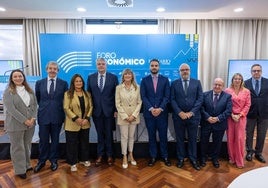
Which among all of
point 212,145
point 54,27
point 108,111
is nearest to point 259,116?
point 212,145

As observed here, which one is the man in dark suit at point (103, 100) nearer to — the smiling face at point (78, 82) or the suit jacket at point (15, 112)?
the smiling face at point (78, 82)

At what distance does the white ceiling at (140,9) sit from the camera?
13.4 ft

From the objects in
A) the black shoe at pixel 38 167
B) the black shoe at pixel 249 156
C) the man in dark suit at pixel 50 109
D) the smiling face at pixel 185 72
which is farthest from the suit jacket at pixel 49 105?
the black shoe at pixel 249 156

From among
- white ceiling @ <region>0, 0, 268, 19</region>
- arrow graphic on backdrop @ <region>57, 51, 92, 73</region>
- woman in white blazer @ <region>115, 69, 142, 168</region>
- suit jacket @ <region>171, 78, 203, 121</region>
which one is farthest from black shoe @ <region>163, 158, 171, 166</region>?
arrow graphic on backdrop @ <region>57, 51, 92, 73</region>

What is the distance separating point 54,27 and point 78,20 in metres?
0.66

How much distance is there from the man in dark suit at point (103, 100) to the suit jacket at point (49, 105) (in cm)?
44

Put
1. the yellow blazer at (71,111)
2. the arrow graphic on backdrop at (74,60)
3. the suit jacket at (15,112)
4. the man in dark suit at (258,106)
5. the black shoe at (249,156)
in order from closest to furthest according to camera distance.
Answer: the suit jacket at (15,112), the yellow blazer at (71,111), the man in dark suit at (258,106), the black shoe at (249,156), the arrow graphic on backdrop at (74,60)

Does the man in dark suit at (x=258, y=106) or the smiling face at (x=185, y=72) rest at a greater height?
the smiling face at (x=185, y=72)

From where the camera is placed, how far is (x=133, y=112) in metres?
2.98

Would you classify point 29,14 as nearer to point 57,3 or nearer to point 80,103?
point 57,3

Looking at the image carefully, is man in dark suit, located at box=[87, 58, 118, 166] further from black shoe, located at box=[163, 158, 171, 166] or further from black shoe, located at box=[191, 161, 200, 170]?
black shoe, located at box=[191, 161, 200, 170]

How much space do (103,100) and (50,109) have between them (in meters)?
0.72

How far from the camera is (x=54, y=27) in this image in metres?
5.56

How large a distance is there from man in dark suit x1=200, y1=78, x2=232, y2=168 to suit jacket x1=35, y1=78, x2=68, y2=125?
2.02 m
